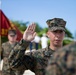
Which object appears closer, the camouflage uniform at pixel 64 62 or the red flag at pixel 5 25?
the camouflage uniform at pixel 64 62

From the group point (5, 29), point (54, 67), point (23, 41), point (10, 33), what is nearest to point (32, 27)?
point (23, 41)

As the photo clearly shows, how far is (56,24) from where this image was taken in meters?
5.32

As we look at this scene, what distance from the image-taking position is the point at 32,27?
5148 mm

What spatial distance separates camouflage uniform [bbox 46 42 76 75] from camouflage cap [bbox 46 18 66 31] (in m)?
2.63

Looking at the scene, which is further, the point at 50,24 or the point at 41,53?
the point at 50,24

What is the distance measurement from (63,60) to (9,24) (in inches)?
582

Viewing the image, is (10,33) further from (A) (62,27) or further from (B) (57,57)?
(B) (57,57)

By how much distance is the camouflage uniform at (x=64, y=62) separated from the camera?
7.84 feet

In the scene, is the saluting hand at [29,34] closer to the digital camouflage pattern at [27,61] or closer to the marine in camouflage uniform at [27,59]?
the marine in camouflage uniform at [27,59]

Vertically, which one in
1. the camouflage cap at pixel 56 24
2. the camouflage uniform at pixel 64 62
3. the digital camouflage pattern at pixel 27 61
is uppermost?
the camouflage cap at pixel 56 24

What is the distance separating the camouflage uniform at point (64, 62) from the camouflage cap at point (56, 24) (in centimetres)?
263

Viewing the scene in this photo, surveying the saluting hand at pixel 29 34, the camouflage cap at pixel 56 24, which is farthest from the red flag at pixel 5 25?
the saluting hand at pixel 29 34

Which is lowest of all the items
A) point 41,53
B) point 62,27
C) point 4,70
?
→ point 4,70

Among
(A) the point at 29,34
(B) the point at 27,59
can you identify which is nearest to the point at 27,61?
(B) the point at 27,59
